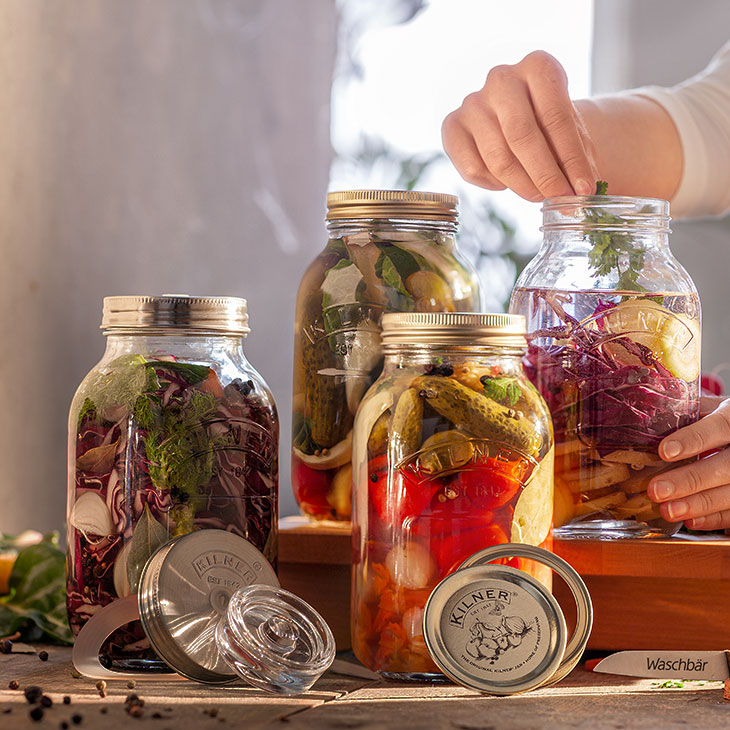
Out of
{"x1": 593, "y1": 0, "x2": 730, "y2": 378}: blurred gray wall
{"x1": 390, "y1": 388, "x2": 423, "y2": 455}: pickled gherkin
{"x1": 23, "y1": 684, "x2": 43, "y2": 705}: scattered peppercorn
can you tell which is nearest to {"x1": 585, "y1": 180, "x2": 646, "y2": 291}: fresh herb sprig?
{"x1": 390, "y1": 388, "x2": 423, "y2": 455}: pickled gherkin

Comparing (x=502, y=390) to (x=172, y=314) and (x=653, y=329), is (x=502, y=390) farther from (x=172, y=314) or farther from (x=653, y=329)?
(x=172, y=314)

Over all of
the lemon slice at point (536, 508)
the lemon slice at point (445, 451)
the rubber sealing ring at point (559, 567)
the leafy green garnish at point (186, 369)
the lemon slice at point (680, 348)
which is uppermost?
the lemon slice at point (680, 348)

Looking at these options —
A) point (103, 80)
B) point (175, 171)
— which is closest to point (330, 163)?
point (175, 171)

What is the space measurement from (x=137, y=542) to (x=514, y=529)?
28 cm

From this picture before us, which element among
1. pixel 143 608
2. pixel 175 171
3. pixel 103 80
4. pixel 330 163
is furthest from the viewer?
pixel 330 163

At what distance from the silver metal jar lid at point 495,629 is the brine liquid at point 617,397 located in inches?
5.3

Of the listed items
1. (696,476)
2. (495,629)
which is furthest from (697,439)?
(495,629)

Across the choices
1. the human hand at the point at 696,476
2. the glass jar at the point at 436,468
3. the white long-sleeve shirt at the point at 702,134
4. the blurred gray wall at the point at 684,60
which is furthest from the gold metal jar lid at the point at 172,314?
the blurred gray wall at the point at 684,60

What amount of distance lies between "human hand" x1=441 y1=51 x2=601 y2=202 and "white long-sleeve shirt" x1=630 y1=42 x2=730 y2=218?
0.84ft

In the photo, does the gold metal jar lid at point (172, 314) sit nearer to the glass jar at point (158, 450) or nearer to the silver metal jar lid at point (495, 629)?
the glass jar at point (158, 450)

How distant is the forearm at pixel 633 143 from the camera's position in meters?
1.05

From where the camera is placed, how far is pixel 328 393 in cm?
85

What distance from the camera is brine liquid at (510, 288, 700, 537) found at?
81 cm

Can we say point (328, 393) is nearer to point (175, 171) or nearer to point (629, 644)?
point (629, 644)
